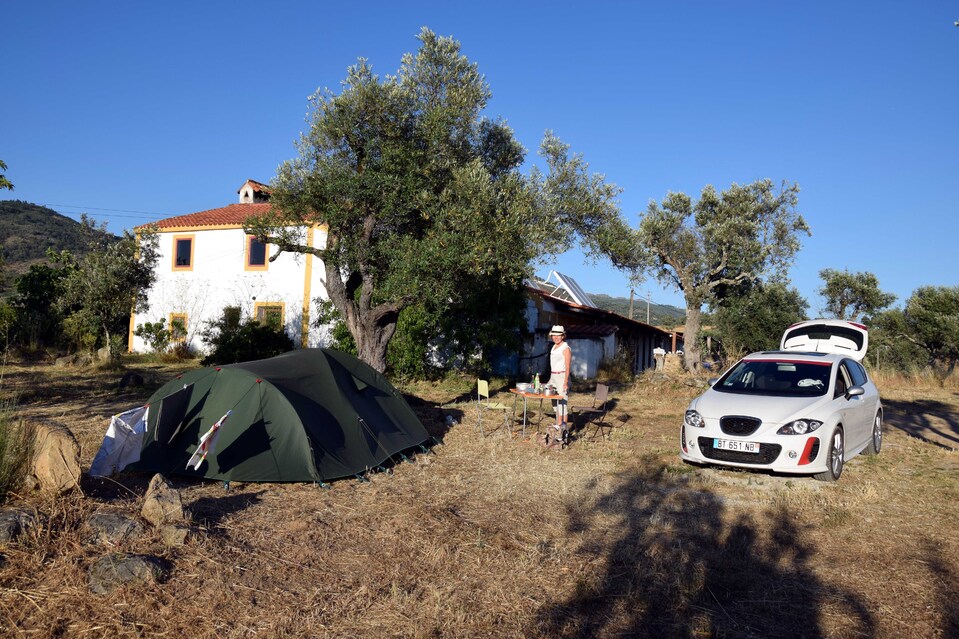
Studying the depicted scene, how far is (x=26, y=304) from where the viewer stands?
24609 millimetres

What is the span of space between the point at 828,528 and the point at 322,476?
523 centimetres

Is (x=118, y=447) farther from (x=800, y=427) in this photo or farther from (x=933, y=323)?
(x=933, y=323)

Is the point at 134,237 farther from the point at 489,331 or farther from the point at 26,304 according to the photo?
the point at 489,331

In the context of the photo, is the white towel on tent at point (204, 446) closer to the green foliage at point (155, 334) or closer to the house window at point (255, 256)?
the house window at point (255, 256)

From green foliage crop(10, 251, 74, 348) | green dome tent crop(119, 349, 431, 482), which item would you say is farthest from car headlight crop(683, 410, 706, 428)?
green foliage crop(10, 251, 74, 348)

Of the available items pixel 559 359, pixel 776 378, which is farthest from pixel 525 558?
pixel 776 378

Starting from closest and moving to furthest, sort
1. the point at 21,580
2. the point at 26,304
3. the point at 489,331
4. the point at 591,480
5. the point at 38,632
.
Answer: the point at 38,632 → the point at 21,580 → the point at 591,480 → the point at 489,331 → the point at 26,304

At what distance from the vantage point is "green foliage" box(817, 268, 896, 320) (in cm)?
3231

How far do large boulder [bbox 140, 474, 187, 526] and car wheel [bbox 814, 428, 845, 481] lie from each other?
697 centimetres

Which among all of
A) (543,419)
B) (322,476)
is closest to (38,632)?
(322,476)

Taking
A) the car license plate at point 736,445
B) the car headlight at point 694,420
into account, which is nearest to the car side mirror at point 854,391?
the car license plate at point 736,445

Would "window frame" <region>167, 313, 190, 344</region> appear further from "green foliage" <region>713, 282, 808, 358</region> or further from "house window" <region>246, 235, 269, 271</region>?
"green foliage" <region>713, 282, 808, 358</region>

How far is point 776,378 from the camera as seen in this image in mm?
9023

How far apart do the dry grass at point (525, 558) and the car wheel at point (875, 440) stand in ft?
3.31
